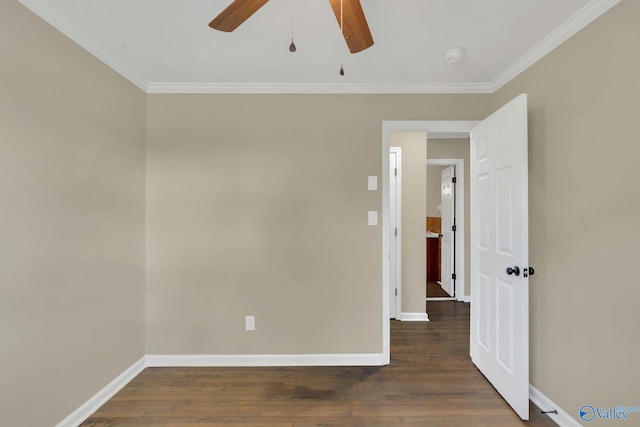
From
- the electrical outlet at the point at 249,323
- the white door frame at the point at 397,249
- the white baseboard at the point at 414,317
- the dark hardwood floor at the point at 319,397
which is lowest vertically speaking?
the dark hardwood floor at the point at 319,397

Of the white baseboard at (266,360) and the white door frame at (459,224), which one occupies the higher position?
the white door frame at (459,224)

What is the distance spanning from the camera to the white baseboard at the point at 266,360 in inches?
95.9

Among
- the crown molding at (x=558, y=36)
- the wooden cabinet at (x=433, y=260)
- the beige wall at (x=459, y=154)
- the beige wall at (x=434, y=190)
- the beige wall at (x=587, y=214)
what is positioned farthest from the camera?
the beige wall at (x=434, y=190)

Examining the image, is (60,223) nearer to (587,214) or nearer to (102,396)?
(102,396)

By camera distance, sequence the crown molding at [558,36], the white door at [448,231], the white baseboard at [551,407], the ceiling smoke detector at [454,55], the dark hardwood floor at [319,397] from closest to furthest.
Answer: the crown molding at [558,36] < the white baseboard at [551,407] < the dark hardwood floor at [319,397] < the ceiling smoke detector at [454,55] < the white door at [448,231]

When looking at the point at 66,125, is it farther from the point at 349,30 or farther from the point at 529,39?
the point at 529,39

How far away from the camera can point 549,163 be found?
183 centimetres

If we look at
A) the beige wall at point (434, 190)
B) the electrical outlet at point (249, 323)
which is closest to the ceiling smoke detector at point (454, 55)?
the electrical outlet at point (249, 323)

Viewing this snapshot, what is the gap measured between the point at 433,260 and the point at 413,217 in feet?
7.05

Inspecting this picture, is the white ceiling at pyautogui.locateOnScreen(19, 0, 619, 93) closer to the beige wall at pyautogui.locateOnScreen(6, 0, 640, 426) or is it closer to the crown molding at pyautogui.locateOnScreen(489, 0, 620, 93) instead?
the crown molding at pyautogui.locateOnScreen(489, 0, 620, 93)

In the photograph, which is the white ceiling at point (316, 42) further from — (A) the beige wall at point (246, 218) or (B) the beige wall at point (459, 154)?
(B) the beige wall at point (459, 154)

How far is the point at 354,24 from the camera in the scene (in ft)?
3.84

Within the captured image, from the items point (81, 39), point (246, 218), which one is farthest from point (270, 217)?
point (81, 39)

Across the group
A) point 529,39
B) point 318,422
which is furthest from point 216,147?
point 529,39
